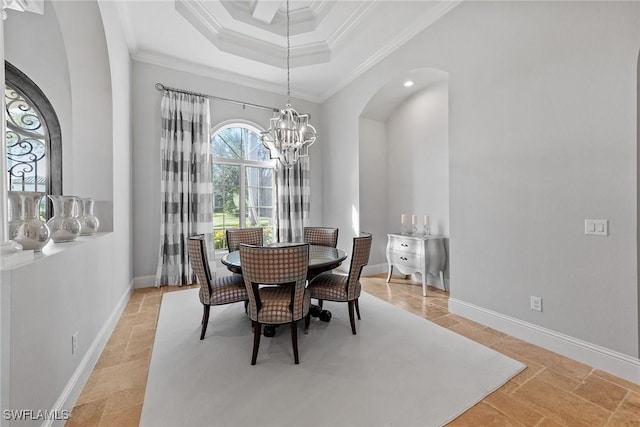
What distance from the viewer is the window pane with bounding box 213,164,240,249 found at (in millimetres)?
4637

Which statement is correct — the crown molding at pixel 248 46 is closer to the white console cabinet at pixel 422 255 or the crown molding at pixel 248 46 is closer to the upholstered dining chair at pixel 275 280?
the white console cabinet at pixel 422 255

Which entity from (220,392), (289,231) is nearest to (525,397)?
(220,392)

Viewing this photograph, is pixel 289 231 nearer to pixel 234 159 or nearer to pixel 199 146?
pixel 234 159

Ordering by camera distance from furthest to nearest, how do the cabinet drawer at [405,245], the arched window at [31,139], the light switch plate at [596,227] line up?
1. the cabinet drawer at [405,245]
2. the arched window at [31,139]
3. the light switch plate at [596,227]

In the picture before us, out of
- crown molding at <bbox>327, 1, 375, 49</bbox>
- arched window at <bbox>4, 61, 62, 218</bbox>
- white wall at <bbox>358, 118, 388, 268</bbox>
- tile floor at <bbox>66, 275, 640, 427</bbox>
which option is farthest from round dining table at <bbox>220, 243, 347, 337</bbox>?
crown molding at <bbox>327, 1, 375, 49</bbox>

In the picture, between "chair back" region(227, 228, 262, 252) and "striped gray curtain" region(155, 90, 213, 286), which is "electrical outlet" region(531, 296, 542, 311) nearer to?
"chair back" region(227, 228, 262, 252)

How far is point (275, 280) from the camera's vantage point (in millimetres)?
1905

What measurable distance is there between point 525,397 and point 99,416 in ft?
8.36

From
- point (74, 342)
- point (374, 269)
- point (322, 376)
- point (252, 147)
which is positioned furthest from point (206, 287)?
point (252, 147)

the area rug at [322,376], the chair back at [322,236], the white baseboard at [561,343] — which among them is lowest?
the area rug at [322,376]

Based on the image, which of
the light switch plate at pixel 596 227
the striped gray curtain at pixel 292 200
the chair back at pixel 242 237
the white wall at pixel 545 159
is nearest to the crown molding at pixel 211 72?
the striped gray curtain at pixel 292 200

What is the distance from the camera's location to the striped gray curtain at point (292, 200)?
4965 millimetres

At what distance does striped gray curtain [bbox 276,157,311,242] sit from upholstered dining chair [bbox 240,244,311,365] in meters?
2.88

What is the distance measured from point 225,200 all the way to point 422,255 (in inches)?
133
